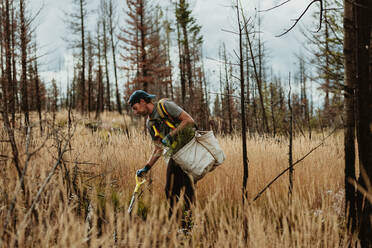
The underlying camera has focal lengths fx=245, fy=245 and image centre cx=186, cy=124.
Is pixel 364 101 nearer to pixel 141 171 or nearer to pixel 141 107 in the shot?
pixel 141 107

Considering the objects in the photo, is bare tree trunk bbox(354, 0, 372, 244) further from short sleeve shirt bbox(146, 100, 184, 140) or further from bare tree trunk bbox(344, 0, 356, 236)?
short sleeve shirt bbox(146, 100, 184, 140)

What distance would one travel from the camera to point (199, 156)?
274cm

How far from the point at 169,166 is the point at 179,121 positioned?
0.57 m

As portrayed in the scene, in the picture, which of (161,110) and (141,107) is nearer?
(161,110)

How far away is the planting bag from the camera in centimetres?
270

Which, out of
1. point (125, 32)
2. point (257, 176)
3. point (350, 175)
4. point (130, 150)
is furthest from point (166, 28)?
point (350, 175)

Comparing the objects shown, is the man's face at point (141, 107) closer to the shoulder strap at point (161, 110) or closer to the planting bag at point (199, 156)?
the shoulder strap at point (161, 110)

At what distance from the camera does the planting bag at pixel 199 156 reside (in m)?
2.70

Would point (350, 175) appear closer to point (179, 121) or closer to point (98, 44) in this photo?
point (179, 121)

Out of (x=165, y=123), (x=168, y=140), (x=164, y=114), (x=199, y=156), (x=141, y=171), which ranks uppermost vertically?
(x=164, y=114)

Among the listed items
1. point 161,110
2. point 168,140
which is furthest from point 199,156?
point 161,110

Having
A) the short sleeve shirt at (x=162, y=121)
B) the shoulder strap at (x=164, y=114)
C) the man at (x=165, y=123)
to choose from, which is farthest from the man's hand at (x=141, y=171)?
the shoulder strap at (x=164, y=114)

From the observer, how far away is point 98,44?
76.6 ft

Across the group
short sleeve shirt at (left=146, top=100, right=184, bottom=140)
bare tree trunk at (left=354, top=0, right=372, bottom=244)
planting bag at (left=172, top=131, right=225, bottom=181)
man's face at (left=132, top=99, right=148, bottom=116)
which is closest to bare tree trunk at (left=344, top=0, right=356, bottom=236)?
bare tree trunk at (left=354, top=0, right=372, bottom=244)
